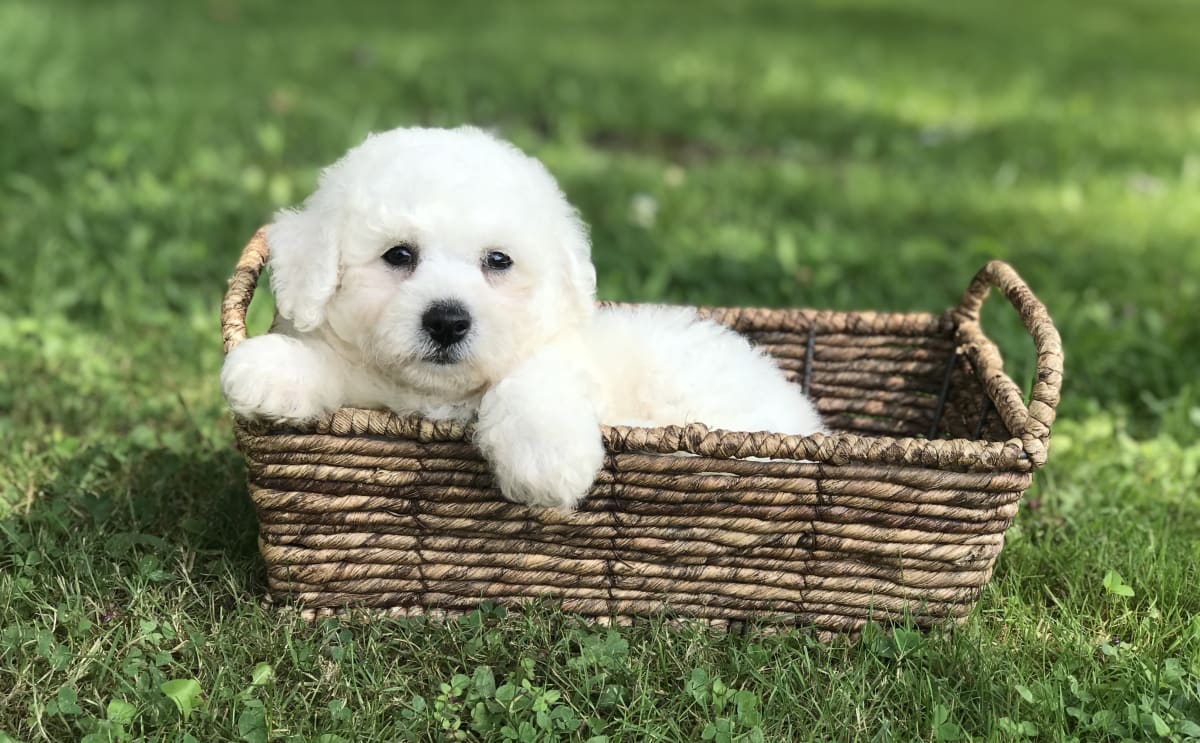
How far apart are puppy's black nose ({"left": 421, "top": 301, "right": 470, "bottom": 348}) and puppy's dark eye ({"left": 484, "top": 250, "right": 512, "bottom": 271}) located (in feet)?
0.61

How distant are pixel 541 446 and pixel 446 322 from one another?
35cm

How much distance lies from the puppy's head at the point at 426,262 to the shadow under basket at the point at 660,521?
0.15 metres

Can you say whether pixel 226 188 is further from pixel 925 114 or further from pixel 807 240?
pixel 925 114

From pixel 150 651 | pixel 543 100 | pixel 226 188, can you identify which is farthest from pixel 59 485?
pixel 543 100

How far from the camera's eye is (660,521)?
2406 mm

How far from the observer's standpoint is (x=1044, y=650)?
2.51 m

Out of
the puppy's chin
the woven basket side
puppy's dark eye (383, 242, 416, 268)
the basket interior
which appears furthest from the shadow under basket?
the basket interior

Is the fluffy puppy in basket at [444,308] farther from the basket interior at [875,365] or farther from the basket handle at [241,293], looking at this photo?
the basket interior at [875,365]

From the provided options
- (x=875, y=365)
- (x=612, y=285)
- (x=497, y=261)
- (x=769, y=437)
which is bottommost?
(x=612, y=285)

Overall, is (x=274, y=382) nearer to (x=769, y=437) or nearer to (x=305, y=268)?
(x=305, y=268)

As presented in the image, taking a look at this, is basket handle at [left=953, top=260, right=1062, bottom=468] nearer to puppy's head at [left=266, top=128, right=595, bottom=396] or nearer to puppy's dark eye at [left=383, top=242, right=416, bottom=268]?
puppy's head at [left=266, top=128, right=595, bottom=396]

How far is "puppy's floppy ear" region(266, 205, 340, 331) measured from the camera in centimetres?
238

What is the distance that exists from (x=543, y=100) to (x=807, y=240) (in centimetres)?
256

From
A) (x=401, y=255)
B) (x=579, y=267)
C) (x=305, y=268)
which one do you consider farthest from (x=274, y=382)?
(x=579, y=267)
